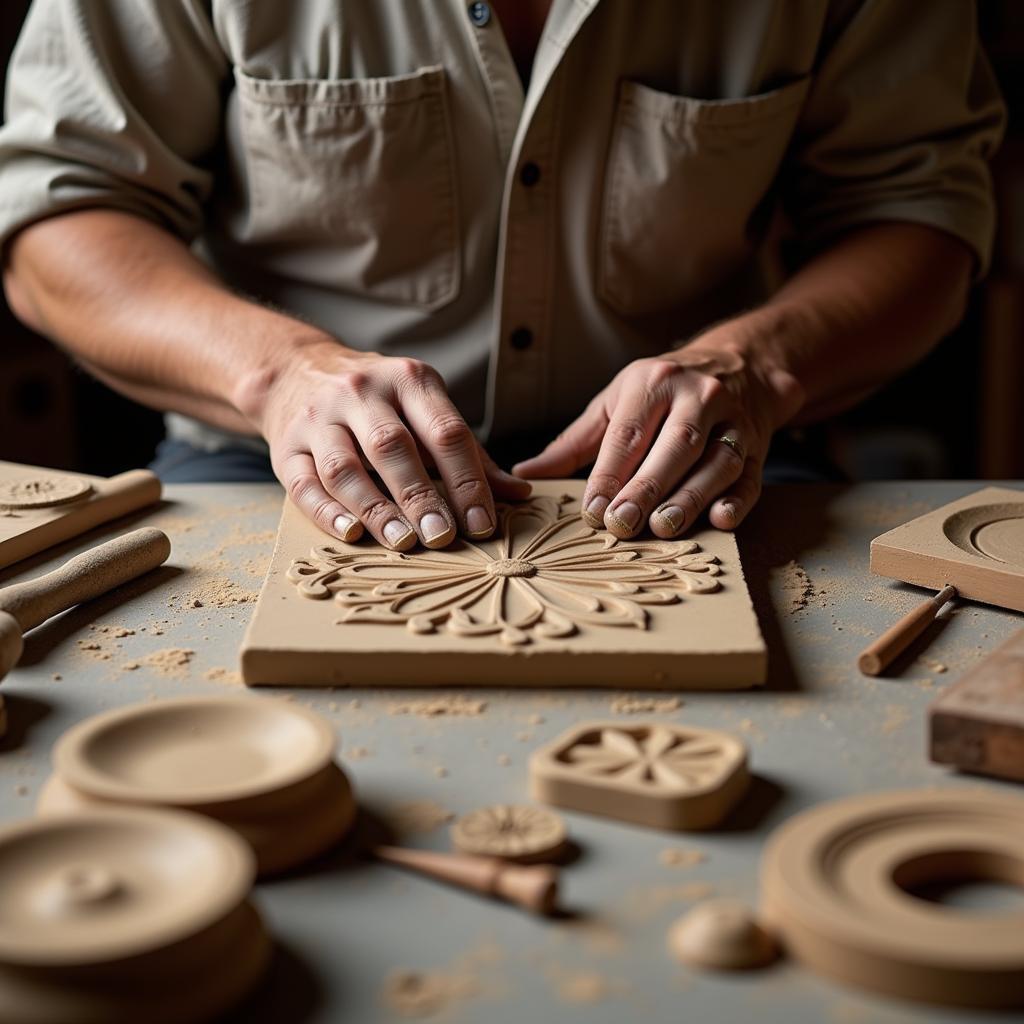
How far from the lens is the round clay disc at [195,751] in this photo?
2.95ft

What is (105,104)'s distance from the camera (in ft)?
6.36

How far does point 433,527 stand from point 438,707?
1.07 ft

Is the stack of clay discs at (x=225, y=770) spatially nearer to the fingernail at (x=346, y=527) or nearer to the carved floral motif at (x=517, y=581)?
the carved floral motif at (x=517, y=581)

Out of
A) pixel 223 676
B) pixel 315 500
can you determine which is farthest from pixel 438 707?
pixel 315 500

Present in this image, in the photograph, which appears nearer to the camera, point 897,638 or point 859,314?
point 897,638

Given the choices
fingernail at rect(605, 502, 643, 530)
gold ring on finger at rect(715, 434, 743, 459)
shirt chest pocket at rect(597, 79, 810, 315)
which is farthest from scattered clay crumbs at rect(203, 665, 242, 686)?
shirt chest pocket at rect(597, 79, 810, 315)

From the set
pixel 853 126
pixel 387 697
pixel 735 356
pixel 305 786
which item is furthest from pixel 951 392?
pixel 305 786

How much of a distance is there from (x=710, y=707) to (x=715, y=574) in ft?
0.78

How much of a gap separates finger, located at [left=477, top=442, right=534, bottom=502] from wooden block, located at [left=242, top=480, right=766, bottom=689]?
10 cm

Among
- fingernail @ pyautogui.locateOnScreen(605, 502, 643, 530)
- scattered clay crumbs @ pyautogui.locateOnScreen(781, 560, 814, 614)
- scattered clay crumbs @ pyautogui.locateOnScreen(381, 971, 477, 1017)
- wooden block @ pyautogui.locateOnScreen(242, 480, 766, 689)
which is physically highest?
fingernail @ pyautogui.locateOnScreen(605, 502, 643, 530)

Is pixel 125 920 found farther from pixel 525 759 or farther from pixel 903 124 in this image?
pixel 903 124

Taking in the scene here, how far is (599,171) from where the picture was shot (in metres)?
1.99

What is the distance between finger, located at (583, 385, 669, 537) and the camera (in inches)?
58.7

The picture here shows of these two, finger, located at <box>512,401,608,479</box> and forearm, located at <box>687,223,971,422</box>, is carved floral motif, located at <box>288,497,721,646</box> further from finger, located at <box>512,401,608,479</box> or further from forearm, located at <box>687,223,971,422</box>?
forearm, located at <box>687,223,971,422</box>
